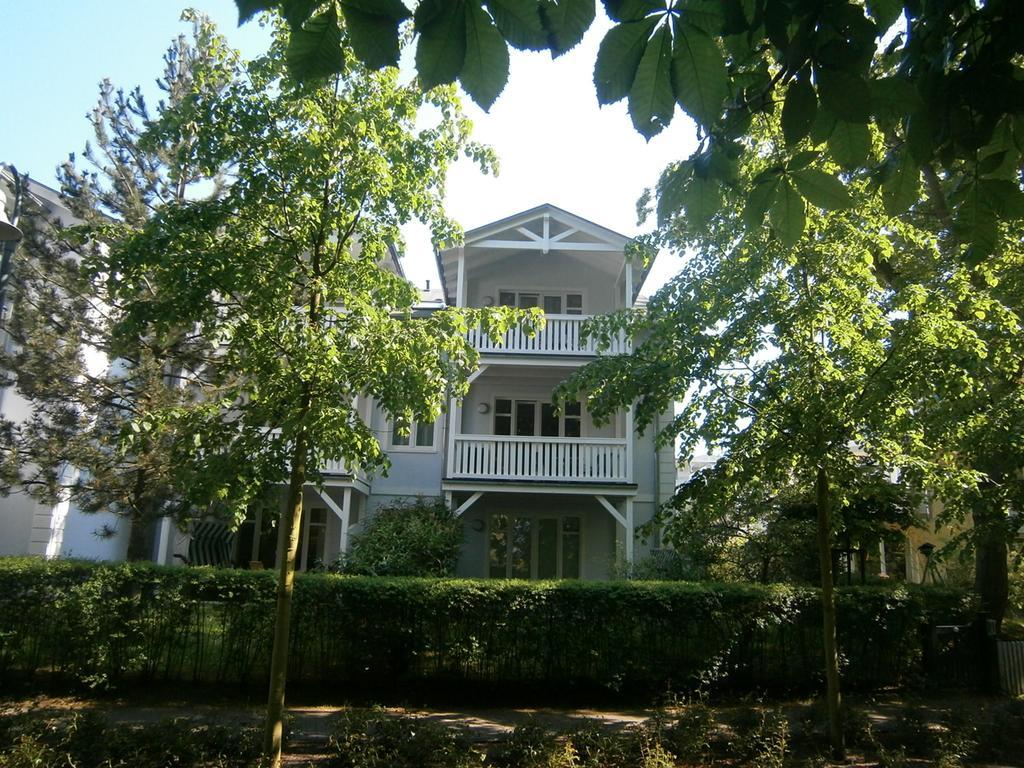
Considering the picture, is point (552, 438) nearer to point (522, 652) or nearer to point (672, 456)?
point (672, 456)

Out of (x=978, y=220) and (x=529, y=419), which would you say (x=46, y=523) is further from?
(x=978, y=220)

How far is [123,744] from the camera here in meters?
6.84

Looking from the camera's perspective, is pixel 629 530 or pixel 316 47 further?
pixel 629 530

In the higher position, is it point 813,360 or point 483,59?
point 813,360

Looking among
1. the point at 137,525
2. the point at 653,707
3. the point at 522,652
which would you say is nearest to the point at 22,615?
the point at 137,525

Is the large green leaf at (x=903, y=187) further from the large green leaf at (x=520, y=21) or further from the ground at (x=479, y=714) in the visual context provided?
the ground at (x=479, y=714)

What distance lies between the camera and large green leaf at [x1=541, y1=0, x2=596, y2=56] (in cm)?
213

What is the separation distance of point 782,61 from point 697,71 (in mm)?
466

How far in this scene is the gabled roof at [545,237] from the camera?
20.0 meters

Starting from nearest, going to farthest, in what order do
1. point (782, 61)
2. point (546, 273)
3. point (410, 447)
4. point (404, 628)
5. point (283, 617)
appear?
point (782, 61)
point (283, 617)
point (404, 628)
point (410, 447)
point (546, 273)

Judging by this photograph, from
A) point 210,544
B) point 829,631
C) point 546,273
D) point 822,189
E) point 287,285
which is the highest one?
point 546,273

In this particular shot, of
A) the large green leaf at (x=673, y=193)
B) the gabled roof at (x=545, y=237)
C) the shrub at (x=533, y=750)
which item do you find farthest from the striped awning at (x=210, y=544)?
the large green leaf at (x=673, y=193)

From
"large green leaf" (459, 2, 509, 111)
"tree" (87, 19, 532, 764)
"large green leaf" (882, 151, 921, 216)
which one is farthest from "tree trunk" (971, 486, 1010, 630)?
"large green leaf" (459, 2, 509, 111)

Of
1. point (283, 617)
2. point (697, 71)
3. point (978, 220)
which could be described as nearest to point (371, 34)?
point (697, 71)
